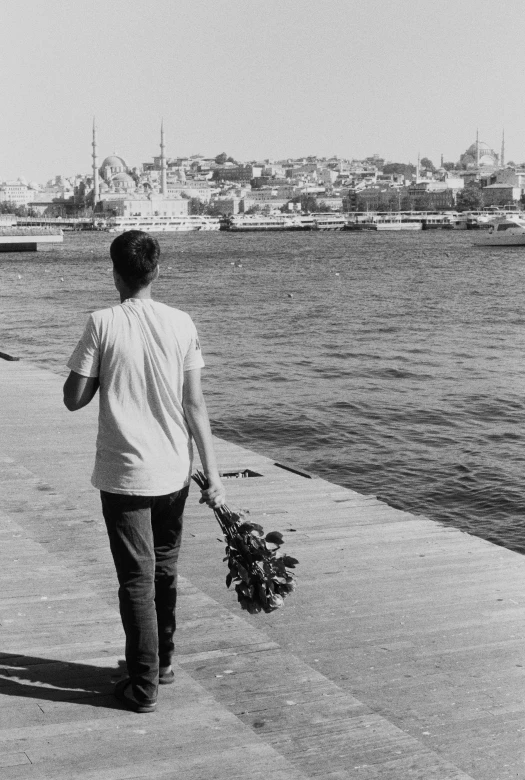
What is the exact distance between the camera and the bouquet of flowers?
387 centimetres

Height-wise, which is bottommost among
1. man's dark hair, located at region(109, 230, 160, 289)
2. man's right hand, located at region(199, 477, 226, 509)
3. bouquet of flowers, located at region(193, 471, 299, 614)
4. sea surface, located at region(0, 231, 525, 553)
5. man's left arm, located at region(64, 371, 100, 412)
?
sea surface, located at region(0, 231, 525, 553)

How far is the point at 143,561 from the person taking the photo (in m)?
3.73

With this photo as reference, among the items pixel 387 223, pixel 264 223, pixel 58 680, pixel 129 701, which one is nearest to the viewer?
pixel 129 701

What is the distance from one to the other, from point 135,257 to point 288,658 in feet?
5.41

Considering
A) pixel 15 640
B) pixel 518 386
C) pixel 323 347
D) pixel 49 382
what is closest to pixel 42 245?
A: pixel 323 347

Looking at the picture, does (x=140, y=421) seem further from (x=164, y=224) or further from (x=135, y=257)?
(x=164, y=224)

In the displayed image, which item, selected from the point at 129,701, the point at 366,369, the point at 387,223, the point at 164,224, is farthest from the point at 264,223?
the point at 129,701

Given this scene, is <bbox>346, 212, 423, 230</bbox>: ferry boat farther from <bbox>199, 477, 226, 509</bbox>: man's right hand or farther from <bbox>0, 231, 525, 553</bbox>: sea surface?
<bbox>199, 477, 226, 509</bbox>: man's right hand

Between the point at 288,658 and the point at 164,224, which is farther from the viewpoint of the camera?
the point at 164,224

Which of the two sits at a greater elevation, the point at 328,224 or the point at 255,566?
the point at 255,566

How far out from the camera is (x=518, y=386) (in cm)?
1981

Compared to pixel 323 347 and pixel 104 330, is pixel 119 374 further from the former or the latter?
pixel 323 347

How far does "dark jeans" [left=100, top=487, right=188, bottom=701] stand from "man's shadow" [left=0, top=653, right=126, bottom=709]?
7.1 inches

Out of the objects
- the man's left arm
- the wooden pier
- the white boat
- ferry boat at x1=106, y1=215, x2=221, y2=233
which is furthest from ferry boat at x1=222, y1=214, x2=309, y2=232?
the man's left arm
